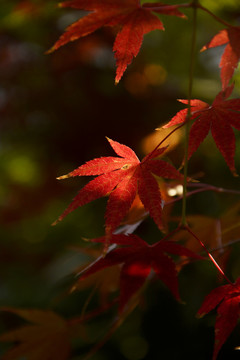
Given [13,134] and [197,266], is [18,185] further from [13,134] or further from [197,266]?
[197,266]

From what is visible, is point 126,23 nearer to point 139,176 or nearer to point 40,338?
point 139,176

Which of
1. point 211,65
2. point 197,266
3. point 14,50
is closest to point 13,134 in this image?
point 14,50

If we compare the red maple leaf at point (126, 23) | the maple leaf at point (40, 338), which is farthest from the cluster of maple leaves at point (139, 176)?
the maple leaf at point (40, 338)

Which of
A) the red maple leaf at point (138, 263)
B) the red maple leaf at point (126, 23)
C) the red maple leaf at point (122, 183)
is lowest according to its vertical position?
the red maple leaf at point (138, 263)

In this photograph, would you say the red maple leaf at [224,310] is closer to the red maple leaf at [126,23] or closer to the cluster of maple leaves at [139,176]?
the cluster of maple leaves at [139,176]

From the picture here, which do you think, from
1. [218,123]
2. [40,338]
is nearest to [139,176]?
[218,123]

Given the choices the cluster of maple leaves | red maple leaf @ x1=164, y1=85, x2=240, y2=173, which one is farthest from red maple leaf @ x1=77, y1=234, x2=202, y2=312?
red maple leaf @ x1=164, y1=85, x2=240, y2=173
